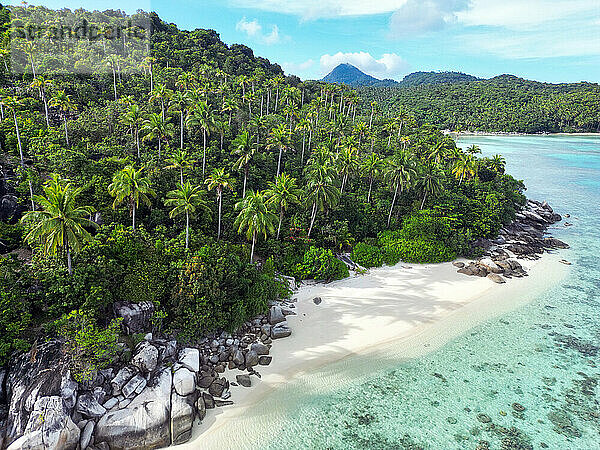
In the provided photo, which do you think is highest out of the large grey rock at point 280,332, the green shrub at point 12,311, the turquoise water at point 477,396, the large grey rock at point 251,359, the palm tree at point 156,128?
the palm tree at point 156,128

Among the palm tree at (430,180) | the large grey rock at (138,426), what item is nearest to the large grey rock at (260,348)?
the large grey rock at (138,426)

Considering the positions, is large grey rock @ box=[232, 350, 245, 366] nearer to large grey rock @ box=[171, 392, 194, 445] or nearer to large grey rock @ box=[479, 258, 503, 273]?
large grey rock @ box=[171, 392, 194, 445]

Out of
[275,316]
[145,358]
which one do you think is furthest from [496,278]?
[145,358]

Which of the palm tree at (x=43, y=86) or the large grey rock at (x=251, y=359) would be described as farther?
the palm tree at (x=43, y=86)

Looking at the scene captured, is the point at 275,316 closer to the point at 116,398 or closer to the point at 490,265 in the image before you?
the point at 116,398

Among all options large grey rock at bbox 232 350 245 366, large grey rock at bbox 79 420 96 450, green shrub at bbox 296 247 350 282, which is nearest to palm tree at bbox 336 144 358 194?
green shrub at bbox 296 247 350 282

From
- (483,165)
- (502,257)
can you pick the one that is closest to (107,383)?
(502,257)

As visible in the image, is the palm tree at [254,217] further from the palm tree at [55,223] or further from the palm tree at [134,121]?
the palm tree at [134,121]
